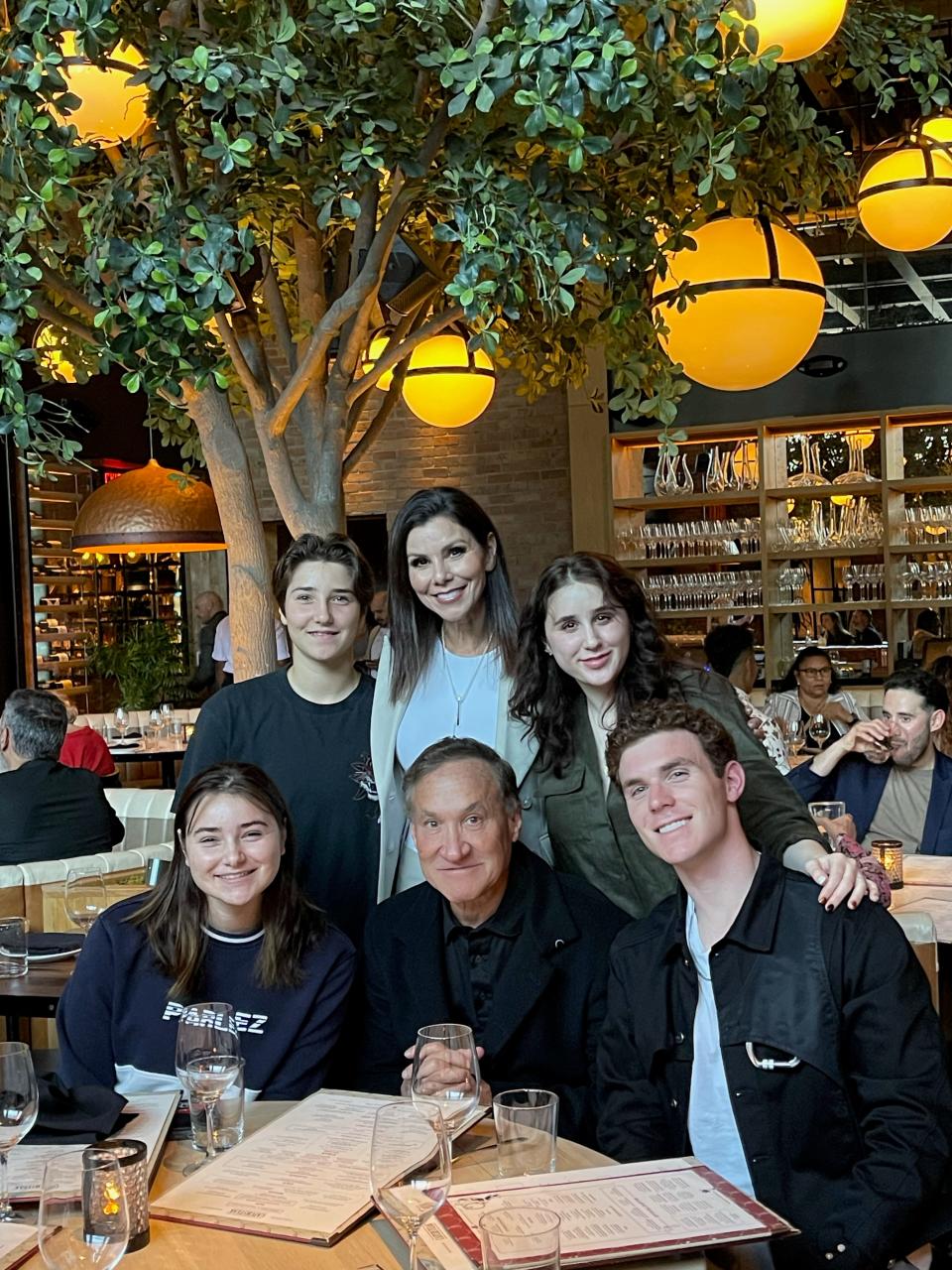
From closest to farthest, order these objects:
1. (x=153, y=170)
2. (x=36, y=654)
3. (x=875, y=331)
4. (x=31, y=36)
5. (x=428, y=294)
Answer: (x=31, y=36) < (x=153, y=170) < (x=428, y=294) < (x=875, y=331) < (x=36, y=654)

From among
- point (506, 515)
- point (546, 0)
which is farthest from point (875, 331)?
point (546, 0)

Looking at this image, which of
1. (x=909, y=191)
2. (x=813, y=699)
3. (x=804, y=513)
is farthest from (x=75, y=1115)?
(x=804, y=513)

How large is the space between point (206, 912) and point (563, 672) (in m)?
0.84

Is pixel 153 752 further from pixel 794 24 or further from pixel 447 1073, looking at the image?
pixel 447 1073

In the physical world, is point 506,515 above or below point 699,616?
above

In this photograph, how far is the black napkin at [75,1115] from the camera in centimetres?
203

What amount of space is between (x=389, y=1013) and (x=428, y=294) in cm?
247

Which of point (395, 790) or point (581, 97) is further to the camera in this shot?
point (395, 790)

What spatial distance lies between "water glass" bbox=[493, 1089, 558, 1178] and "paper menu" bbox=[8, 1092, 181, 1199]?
0.45 meters

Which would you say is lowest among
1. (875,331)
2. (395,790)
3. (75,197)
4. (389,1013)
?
(389,1013)

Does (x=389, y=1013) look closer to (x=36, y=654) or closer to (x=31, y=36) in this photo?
(x=31, y=36)

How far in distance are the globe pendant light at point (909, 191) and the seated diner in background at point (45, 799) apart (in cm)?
318

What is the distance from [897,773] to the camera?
4594 mm

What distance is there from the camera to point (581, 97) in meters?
2.71
